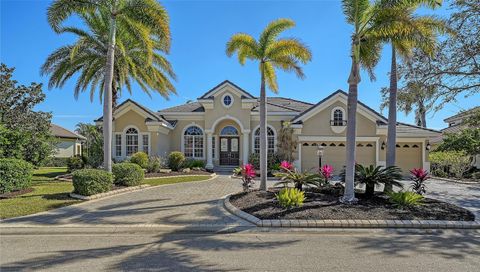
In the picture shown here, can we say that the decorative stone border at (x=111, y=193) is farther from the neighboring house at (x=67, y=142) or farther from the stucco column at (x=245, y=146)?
the neighboring house at (x=67, y=142)

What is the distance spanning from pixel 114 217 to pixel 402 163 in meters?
20.0

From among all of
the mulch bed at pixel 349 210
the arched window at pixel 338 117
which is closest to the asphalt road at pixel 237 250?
the mulch bed at pixel 349 210

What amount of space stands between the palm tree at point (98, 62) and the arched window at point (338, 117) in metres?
11.9

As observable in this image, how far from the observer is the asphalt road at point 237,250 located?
5.13 metres

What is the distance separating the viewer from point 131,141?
76.3ft

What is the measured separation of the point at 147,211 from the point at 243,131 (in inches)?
576

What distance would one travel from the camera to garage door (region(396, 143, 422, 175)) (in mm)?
21438

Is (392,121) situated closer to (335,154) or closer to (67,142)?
(335,154)

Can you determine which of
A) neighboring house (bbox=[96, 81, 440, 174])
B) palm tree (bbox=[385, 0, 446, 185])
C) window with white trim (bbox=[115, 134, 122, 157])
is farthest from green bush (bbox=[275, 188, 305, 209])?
window with white trim (bbox=[115, 134, 122, 157])

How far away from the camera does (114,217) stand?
8.35 meters

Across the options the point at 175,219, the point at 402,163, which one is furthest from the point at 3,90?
the point at 402,163

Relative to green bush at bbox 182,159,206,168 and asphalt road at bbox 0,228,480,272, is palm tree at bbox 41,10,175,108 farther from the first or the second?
asphalt road at bbox 0,228,480,272

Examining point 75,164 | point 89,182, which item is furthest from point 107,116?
point 75,164

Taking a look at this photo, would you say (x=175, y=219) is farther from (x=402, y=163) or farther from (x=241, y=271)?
(x=402, y=163)
